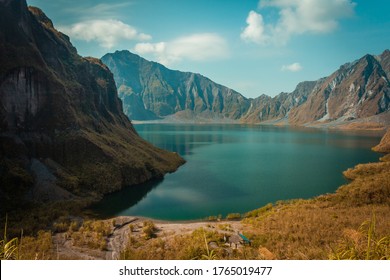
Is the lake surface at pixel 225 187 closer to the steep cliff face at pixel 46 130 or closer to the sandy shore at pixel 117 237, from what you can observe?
the steep cliff face at pixel 46 130

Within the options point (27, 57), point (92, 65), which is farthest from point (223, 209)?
point (92, 65)

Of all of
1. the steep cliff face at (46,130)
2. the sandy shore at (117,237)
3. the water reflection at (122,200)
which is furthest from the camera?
the steep cliff face at (46,130)

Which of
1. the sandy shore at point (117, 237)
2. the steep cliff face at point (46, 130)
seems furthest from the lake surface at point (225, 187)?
the sandy shore at point (117, 237)

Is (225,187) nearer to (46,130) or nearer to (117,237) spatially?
(117,237)

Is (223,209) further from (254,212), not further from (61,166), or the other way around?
(61,166)

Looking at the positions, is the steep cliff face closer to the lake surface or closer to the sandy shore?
the lake surface

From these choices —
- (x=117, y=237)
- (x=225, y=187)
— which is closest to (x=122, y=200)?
(x=225, y=187)

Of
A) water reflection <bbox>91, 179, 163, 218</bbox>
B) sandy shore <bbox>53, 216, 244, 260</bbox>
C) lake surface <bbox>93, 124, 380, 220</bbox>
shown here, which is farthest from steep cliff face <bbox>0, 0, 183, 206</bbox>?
sandy shore <bbox>53, 216, 244, 260</bbox>

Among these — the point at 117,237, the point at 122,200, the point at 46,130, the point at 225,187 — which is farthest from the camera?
the point at 225,187
